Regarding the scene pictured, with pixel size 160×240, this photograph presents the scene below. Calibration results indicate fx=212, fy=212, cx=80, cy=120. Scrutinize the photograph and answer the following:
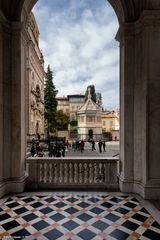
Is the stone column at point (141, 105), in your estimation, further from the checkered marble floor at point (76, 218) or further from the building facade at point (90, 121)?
the building facade at point (90, 121)

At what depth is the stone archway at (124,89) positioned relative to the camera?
6.37 meters

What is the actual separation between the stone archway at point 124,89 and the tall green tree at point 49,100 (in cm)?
Answer: 5065

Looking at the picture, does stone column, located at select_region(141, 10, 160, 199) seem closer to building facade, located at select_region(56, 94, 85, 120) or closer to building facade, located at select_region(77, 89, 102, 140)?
building facade, located at select_region(77, 89, 102, 140)

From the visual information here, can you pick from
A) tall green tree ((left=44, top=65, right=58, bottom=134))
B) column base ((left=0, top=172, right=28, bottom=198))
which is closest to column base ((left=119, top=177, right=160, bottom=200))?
column base ((left=0, top=172, right=28, bottom=198))

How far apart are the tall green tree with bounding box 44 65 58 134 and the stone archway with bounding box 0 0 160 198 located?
5065cm

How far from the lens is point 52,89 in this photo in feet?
193

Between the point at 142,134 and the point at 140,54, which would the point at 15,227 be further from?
the point at 140,54

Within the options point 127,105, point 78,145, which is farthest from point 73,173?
point 78,145

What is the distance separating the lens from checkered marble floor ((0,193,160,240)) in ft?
13.7

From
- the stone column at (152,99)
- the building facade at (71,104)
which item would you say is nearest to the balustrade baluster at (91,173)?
Result: the stone column at (152,99)

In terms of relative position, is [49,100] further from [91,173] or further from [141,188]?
[141,188]

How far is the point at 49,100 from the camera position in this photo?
2280 inches

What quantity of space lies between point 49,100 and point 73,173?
170 feet

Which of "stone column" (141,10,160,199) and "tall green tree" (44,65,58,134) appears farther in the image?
"tall green tree" (44,65,58,134)
